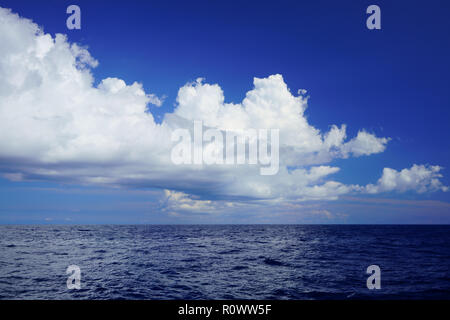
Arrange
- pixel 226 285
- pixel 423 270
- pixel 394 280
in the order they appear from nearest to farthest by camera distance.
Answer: pixel 226 285
pixel 394 280
pixel 423 270

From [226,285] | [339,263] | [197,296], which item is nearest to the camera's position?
[197,296]

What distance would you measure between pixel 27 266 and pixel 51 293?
15.2 meters

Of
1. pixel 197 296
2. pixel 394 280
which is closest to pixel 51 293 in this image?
pixel 197 296

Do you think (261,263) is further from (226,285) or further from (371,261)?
(371,261)

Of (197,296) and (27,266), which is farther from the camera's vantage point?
(27,266)

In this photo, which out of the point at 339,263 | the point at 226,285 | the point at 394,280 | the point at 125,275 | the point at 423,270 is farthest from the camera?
the point at 339,263

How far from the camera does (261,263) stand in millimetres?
35469
